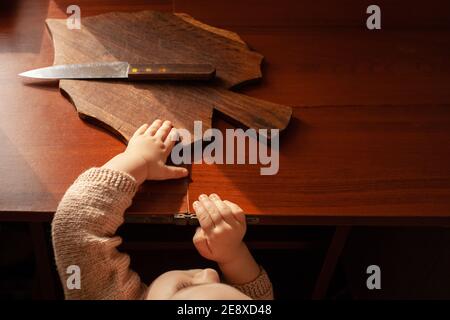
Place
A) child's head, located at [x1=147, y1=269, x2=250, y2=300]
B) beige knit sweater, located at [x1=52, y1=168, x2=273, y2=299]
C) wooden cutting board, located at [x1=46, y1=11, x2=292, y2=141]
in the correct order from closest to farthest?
child's head, located at [x1=147, y1=269, x2=250, y2=300]
beige knit sweater, located at [x1=52, y1=168, x2=273, y2=299]
wooden cutting board, located at [x1=46, y1=11, x2=292, y2=141]

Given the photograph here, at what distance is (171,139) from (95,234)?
7.8 inches

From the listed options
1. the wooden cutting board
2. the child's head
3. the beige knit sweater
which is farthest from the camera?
the wooden cutting board

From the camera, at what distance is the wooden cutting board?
83 cm

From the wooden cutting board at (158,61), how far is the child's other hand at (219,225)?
150 mm

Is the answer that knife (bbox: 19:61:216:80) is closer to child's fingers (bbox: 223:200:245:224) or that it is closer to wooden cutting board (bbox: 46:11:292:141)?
wooden cutting board (bbox: 46:11:292:141)

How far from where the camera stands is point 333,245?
1.01 meters

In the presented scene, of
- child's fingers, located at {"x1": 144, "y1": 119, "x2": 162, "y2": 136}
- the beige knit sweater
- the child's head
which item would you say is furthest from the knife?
the child's head

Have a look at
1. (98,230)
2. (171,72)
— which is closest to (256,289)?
(98,230)

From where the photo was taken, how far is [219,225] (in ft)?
2.41

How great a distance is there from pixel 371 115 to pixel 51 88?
598mm

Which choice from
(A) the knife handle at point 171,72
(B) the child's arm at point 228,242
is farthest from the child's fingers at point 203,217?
(A) the knife handle at point 171,72

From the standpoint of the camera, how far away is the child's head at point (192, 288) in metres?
0.59

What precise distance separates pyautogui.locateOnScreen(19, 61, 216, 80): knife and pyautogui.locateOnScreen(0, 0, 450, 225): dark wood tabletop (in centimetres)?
3

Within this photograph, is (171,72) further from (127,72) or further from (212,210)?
(212,210)
